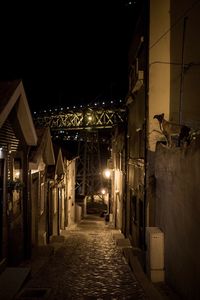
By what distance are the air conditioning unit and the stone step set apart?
3565 mm

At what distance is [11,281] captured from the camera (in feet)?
32.3

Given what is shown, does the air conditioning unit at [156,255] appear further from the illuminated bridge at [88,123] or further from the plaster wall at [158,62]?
the illuminated bridge at [88,123]

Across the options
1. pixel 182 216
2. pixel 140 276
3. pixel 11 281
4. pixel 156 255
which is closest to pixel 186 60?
pixel 156 255

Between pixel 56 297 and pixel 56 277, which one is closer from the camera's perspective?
pixel 56 297

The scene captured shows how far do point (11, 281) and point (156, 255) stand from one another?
4058mm

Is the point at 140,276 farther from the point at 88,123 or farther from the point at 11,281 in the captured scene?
A: the point at 88,123

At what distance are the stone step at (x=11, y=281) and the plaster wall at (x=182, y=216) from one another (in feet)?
13.1

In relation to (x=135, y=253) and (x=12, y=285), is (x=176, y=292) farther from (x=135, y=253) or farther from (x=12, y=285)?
(x=135, y=253)

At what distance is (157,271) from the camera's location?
10555mm

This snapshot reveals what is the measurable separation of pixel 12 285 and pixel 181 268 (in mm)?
4329

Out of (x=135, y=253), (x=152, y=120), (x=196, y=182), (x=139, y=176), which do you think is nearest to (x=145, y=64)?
(x=152, y=120)

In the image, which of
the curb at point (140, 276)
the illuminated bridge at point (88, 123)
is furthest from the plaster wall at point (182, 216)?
the illuminated bridge at point (88, 123)

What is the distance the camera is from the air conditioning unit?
10461 millimetres

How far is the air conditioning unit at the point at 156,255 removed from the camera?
10461 millimetres
